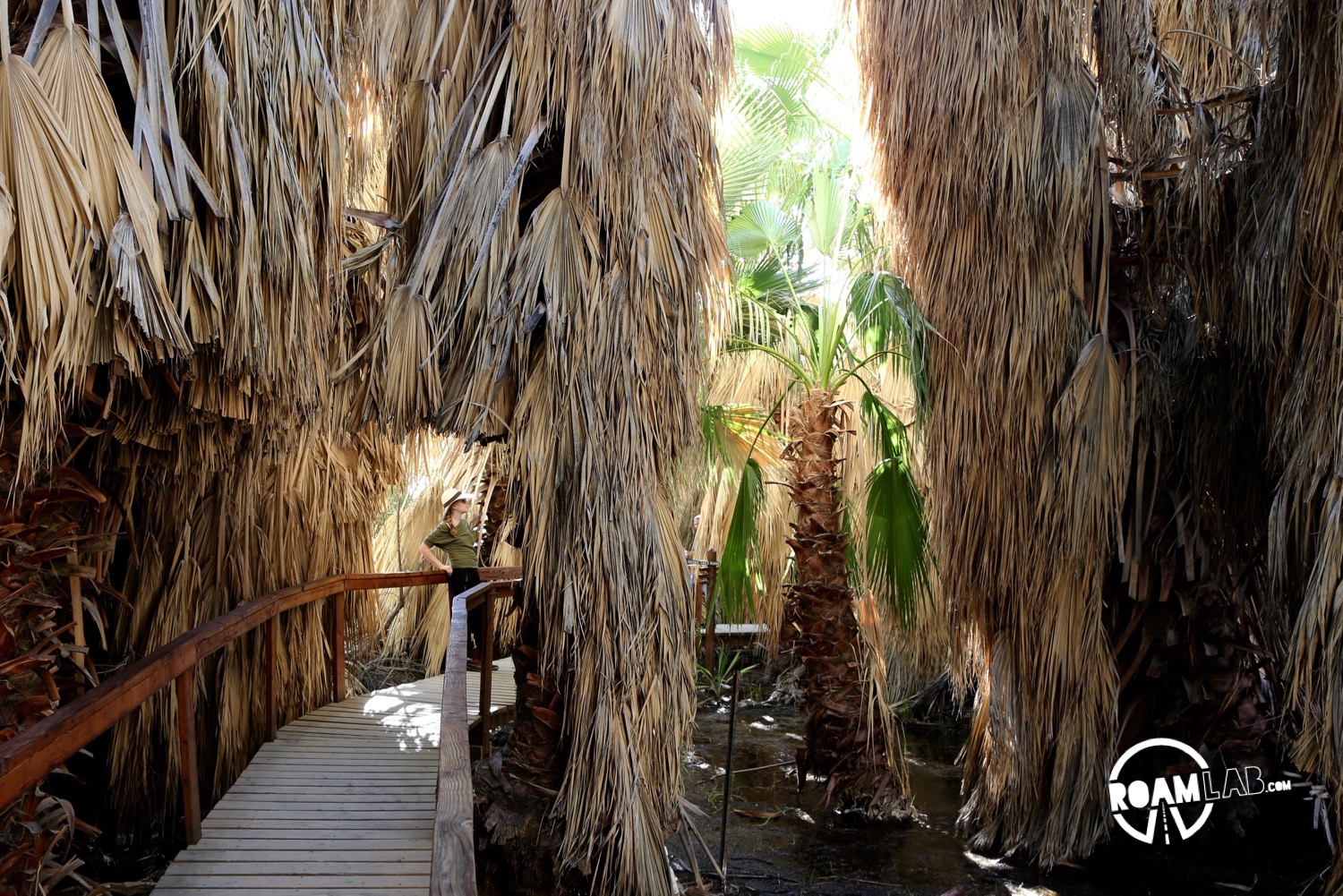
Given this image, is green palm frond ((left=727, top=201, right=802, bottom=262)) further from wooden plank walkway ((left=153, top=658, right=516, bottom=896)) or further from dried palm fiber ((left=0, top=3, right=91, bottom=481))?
dried palm fiber ((left=0, top=3, right=91, bottom=481))

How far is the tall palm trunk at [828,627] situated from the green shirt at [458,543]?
105 inches

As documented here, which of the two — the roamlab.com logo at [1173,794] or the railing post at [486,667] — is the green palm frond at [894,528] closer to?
the roamlab.com logo at [1173,794]

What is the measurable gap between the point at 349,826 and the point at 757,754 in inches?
208

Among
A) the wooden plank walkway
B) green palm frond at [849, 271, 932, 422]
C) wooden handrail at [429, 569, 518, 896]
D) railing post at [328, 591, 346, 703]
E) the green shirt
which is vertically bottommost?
the wooden plank walkway

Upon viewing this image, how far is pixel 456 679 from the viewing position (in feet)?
13.6

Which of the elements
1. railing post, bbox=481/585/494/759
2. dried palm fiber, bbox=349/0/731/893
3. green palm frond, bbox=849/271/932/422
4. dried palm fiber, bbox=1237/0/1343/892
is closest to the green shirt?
railing post, bbox=481/585/494/759

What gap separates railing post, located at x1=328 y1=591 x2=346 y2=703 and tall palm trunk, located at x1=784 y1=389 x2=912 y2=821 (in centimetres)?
347

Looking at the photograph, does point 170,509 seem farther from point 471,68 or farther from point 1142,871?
point 1142,871

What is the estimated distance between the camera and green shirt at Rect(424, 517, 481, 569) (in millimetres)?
7762

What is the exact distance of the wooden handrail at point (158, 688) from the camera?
104 inches

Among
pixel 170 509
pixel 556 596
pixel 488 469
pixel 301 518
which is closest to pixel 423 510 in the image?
pixel 488 469

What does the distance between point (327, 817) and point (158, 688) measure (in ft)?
3.35

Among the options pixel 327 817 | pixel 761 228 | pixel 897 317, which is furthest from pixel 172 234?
pixel 761 228

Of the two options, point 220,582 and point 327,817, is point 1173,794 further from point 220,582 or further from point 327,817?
Result: point 220,582
